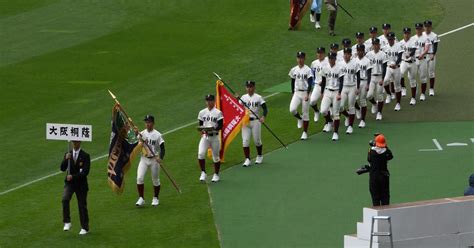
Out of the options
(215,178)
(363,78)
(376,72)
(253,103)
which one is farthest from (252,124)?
(376,72)

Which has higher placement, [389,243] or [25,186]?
[25,186]

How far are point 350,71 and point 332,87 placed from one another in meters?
0.69

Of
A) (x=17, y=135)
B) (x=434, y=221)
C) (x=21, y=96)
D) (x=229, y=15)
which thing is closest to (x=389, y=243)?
(x=434, y=221)

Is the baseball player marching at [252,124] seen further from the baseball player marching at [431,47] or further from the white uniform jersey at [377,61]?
the baseball player marching at [431,47]

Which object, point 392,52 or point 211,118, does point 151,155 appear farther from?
point 392,52

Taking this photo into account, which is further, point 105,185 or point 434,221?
point 105,185

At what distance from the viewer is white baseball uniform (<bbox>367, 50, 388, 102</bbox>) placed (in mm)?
35000

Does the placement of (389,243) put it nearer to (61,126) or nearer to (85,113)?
(61,126)

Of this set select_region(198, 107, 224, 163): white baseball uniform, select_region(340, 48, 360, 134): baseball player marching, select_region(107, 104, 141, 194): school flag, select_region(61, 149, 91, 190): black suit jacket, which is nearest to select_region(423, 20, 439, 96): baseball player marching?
select_region(340, 48, 360, 134): baseball player marching

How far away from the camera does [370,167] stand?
25703mm

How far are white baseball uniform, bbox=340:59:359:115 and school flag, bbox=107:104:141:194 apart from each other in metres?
7.25

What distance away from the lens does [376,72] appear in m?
35.0

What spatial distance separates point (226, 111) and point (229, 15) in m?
17.1

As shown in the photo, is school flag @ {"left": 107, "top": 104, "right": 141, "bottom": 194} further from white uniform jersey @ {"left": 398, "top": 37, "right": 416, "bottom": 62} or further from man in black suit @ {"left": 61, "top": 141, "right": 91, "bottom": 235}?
white uniform jersey @ {"left": 398, "top": 37, "right": 416, "bottom": 62}
